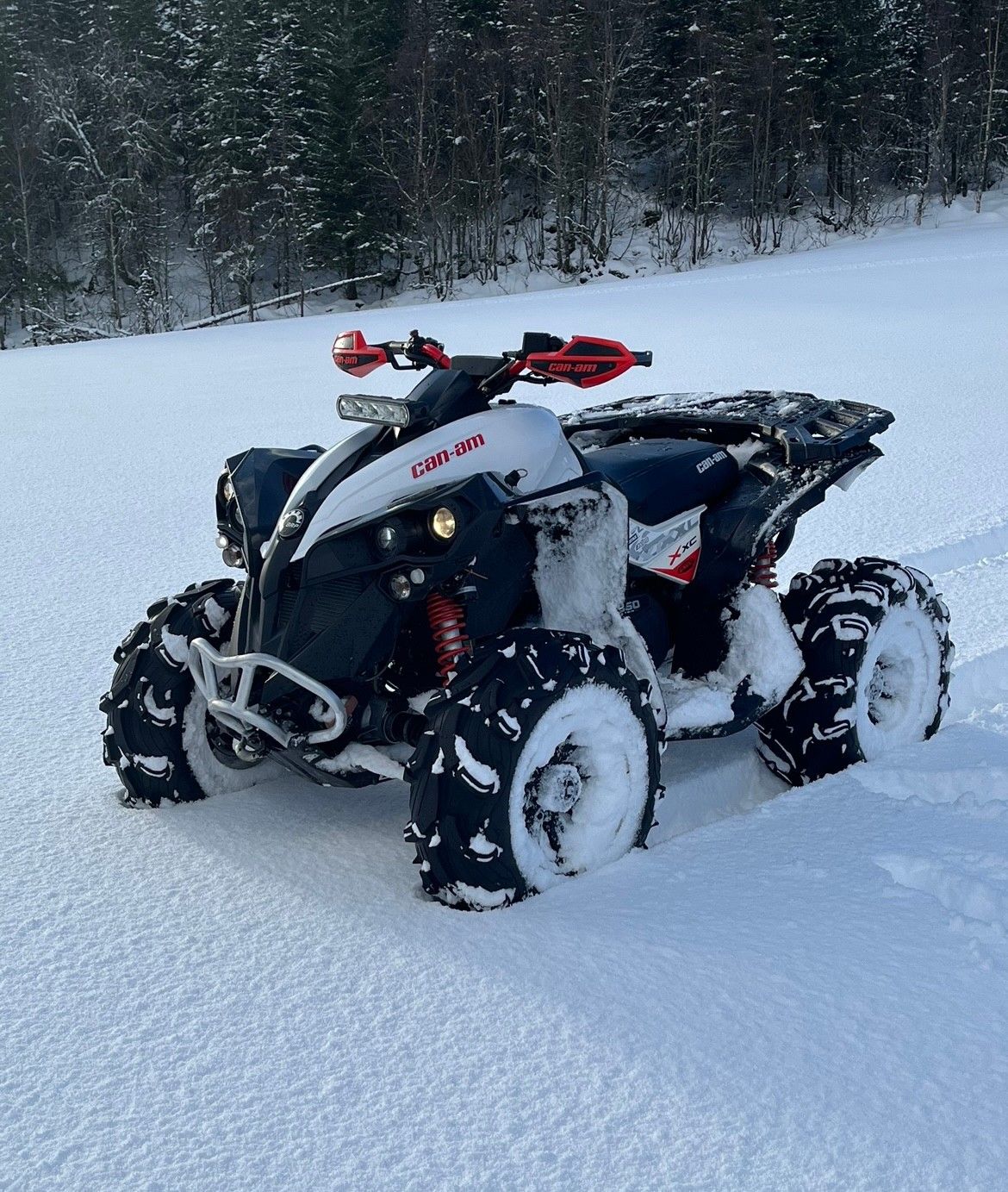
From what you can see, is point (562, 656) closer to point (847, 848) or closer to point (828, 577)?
point (847, 848)

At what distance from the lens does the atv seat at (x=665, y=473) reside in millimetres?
3064

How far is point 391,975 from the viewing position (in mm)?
2131

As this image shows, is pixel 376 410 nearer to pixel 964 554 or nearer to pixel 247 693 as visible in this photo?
pixel 247 693

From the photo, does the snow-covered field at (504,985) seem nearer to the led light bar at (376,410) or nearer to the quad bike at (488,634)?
the quad bike at (488,634)

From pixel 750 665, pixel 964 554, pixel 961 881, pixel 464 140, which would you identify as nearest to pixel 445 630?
pixel 750 665

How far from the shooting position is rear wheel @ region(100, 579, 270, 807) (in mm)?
2764

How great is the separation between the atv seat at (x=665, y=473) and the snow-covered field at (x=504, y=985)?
714mm

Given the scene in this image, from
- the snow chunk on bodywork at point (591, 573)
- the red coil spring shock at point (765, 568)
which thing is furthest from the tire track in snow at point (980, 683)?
the snow chunk on bodywork at point (591, 573)

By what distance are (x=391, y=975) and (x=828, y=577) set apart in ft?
5.86

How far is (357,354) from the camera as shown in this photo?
9.14 ft

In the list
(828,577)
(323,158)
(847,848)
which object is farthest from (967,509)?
(323,158)

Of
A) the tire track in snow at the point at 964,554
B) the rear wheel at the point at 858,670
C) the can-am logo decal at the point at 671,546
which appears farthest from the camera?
the tire track in snow at the point at 964,554

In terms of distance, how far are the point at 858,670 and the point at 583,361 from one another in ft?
3.95

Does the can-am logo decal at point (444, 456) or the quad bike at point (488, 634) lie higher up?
the can-am logo decal at point (444, 456)
